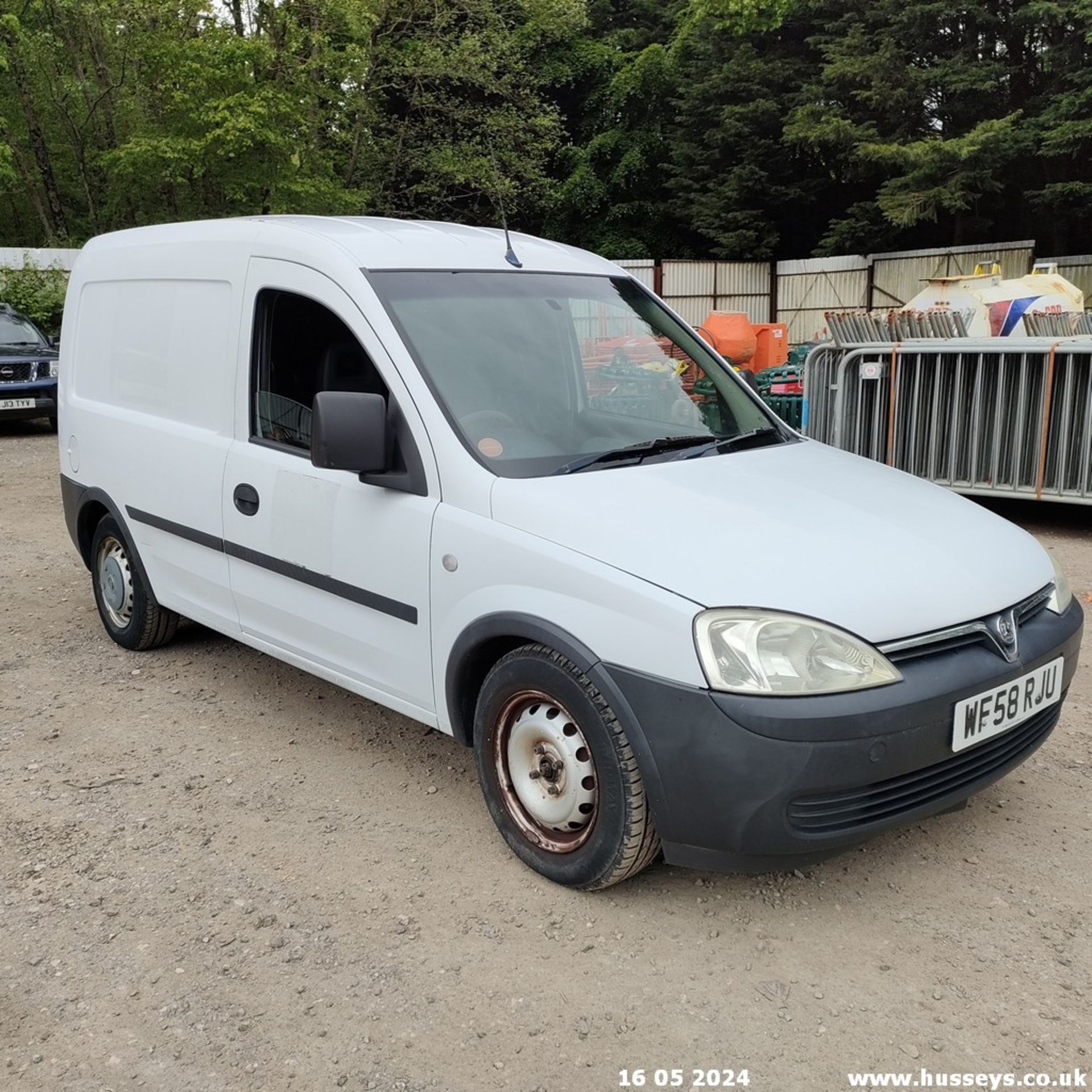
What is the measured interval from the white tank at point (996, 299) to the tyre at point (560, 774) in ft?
25.1

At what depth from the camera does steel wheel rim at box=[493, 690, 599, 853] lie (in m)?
3.10

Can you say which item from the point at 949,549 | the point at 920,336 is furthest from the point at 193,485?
the point at 920,336

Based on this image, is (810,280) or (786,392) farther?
A: (810,280)

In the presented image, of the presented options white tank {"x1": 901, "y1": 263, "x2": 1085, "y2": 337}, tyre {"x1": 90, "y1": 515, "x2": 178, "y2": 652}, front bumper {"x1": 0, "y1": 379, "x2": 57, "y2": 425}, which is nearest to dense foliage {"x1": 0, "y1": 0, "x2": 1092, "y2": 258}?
front bumper {"x1": 0, "y1": 379, "x2": 57, "y2": 425}

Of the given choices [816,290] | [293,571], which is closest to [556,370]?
[293,571]

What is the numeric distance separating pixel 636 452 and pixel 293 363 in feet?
4.50

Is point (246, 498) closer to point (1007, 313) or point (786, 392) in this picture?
point (786, 392)

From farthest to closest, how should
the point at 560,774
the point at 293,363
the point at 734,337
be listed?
the point at 734,337, the point at 293,363, the point at 560,774

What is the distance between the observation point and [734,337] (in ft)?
45.4

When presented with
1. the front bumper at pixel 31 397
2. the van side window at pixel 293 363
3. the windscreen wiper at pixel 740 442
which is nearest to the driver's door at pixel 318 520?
the van side window at pixel 293 363

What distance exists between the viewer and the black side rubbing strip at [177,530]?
436 cm

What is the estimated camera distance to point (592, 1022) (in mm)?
2676

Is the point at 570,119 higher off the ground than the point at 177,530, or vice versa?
the point at 570,119

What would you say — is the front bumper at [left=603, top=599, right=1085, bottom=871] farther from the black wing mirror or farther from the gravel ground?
the black wing mirror
